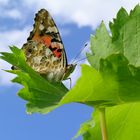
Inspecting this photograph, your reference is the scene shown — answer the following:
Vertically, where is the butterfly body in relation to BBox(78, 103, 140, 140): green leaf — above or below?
above

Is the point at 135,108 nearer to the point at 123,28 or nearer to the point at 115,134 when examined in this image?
the point at 115,134

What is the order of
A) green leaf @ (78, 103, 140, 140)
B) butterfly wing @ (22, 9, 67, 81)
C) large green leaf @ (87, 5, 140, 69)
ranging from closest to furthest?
1. large green leaf @ (87, 5, 140, 69)
2. green leaf @ (78, 103, 140, 140)
3. butterfly wing @ (22, 9, 67, 81)

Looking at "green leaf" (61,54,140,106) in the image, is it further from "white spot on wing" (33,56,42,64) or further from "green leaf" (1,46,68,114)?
"white spot on wing" (33,56,42,64)

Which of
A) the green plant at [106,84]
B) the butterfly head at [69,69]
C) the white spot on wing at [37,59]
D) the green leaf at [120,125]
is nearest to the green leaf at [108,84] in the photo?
the green plant at [106,84]

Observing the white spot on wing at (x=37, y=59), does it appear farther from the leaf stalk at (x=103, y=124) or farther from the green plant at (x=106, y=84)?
the leaf stalk at (x=103, y=124)

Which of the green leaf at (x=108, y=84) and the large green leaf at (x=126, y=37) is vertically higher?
the large green leaf at (x=126, y=37)

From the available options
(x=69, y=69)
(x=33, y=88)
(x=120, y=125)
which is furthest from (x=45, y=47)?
(x=33, y=88)

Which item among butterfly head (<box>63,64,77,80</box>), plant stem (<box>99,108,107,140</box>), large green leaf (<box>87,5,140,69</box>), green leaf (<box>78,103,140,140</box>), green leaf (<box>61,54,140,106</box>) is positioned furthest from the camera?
butterfly head (<box>63,64,77,80</box>)

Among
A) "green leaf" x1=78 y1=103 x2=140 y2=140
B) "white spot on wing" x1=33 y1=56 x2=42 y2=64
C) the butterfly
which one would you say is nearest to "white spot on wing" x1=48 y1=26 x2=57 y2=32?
the butterfly
